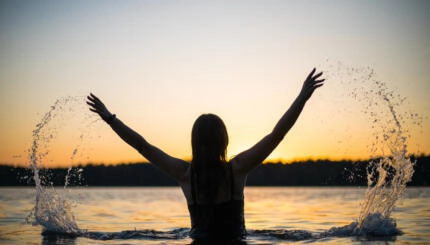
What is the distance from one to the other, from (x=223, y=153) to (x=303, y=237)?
4715 mm

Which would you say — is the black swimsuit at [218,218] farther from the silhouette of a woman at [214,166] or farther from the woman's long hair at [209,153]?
the woman's long hair at [209,153]

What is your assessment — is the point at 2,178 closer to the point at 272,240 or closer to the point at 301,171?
the point at 301,171

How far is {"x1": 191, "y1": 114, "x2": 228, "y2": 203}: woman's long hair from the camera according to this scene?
4.80 m

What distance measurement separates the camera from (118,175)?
310 feet

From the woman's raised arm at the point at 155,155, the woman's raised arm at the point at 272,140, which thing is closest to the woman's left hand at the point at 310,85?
the woman's raised arm at the point at 272,140

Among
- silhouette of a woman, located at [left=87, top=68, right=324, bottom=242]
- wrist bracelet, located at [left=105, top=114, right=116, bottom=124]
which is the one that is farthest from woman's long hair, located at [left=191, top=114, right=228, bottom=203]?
wrist bracelet, located at [left=105, top=114, right=116, bottom=124]

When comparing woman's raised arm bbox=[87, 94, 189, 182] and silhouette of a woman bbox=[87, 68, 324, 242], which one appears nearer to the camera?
silhouette of a woman bbox=[87, 68, 324, 242]

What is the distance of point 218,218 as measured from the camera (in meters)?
5.00

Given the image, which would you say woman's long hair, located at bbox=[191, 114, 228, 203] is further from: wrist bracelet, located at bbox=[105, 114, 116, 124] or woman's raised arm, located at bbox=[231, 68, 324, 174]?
wrist bracelet, located at bbox=[105, 114, 116, 124]

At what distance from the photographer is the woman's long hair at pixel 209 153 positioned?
15.8 feet

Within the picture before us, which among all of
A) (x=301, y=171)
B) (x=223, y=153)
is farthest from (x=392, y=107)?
(x=301, y=171)

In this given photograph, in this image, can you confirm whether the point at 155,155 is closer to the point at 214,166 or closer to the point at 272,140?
the point at 214,166

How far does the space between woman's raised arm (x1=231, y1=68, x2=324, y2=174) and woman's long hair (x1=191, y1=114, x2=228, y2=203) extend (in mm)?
175

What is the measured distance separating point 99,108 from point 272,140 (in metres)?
2.06
